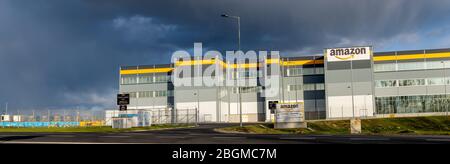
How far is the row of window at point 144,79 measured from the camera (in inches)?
3677

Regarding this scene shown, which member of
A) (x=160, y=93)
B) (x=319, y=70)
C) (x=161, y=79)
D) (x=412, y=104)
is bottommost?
(x=412, y=104)

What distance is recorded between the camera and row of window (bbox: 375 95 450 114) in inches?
3179

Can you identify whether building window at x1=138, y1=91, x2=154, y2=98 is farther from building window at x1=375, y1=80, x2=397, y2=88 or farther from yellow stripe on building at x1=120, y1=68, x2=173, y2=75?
building window at x1=375, y1=80, x2=397, y2=88

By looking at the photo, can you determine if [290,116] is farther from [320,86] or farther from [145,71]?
[145,71]

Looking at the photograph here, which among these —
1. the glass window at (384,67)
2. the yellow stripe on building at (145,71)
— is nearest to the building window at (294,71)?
the glass window at (384,67)

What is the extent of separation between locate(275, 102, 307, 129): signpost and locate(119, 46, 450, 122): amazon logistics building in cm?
4031

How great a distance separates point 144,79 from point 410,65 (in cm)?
5898

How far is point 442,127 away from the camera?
61.1 meters

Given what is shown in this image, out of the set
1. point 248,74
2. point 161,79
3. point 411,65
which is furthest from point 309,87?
point 161,79

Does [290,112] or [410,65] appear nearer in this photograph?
[290,112]

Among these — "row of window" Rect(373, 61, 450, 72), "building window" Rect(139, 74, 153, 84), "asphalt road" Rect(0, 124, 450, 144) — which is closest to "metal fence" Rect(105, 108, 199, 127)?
"building window" Rect(139, 74, 153, 84)

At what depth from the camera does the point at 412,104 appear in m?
82.1

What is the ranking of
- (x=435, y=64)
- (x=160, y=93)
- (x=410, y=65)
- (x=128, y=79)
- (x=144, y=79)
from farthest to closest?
(x=128, y=79), (x=144, y=79), (x=160, y=93), (x=410, y=65), (x=435, y=64)

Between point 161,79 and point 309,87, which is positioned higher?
point 161,79
